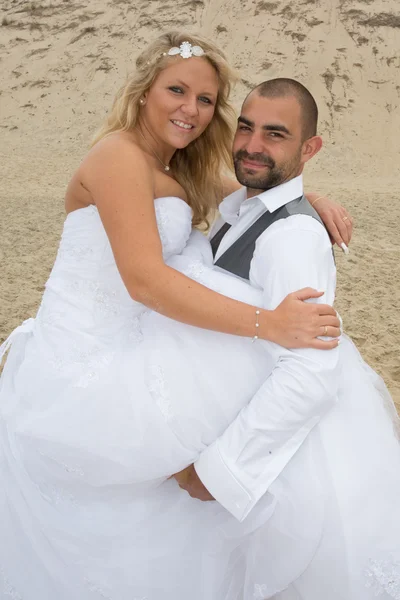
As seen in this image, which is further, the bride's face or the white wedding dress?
the bride's face

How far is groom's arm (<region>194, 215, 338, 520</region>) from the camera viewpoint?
1865 millimetres

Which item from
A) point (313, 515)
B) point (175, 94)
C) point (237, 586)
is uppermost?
point (175, 94)

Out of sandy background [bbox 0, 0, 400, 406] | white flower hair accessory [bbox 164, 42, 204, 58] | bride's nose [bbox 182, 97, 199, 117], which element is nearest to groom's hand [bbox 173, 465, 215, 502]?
bride's nose [bbox 182, 97, 199, 117]

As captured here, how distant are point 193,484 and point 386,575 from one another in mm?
613

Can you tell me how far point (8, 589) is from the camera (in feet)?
7.50

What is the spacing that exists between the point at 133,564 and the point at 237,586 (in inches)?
13.6

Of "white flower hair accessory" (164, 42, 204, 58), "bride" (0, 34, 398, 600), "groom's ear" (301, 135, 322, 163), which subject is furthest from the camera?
"groom's ear" (301, 135, 322, 163)

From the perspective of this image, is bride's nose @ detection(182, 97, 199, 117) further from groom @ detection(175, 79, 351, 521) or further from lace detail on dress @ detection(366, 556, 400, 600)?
lace detail on dress @ detection(366, 556, 400, 600)

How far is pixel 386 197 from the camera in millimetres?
9859

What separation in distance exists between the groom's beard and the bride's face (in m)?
0.23

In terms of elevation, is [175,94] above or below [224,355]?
above

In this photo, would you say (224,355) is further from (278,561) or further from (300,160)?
(300,160)

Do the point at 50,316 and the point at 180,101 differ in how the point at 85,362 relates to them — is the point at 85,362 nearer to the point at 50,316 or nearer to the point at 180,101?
the point at 50,316

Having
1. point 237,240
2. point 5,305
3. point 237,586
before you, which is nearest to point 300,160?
point 237,240
